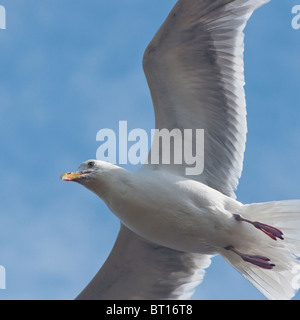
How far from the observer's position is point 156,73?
6.83 meters

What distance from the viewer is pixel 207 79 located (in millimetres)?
6941

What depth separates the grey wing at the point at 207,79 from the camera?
673 centimetres

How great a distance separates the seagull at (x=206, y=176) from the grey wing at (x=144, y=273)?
40 cm

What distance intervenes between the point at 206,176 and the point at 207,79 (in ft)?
2.97

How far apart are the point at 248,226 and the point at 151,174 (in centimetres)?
96

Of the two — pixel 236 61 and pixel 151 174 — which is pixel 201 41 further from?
pixel 151 174


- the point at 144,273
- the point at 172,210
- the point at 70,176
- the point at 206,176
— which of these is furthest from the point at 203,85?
the point at 144,273

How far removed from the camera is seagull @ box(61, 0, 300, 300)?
659 centimetres

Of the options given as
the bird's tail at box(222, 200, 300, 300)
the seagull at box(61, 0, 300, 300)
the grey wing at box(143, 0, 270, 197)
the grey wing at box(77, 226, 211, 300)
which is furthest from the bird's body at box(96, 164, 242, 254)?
the grey wing at box(77, 226, 211, 300)

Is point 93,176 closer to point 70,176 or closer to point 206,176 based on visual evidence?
point 70,176

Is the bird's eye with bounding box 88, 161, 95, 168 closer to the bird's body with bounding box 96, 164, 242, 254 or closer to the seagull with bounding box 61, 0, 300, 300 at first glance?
the seagull with bounding box 61, 0, 300, 300

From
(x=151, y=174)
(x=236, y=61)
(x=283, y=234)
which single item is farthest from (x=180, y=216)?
(x=236, y=61)

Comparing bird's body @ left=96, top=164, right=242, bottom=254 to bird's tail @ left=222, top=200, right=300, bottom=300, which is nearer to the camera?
bird's body @ left=96, top=164, right=242, bottom=254

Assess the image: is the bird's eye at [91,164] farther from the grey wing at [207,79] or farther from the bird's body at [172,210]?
the grey wing at [207,79]
